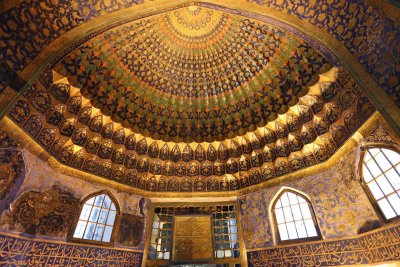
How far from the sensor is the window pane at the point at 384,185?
473 cm

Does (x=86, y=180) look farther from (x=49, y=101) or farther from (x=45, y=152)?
(x=49, y=101)

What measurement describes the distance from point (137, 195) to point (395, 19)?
8.00 m

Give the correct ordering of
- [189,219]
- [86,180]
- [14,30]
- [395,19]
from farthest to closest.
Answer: [189,219]
[86,180]
[14,30]
[395,19]

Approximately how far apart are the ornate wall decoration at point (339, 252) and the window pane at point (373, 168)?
1.15 meters

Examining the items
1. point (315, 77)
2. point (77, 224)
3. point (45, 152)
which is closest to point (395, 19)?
point (315, 77)

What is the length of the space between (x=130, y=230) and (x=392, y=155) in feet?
24.2

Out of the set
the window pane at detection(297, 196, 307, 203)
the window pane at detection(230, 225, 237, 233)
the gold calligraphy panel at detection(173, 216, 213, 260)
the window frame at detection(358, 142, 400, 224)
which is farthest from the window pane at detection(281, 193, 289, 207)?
the gold calligraphy panel at detection(173, 216, 213, 260)

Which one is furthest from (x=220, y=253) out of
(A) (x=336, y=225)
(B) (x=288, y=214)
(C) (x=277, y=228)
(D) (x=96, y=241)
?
(D) (x=96, y=241)

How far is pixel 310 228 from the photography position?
6035 mm

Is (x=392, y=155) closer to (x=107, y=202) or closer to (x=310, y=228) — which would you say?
(x=310, y=228)

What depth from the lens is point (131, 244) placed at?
266 inches

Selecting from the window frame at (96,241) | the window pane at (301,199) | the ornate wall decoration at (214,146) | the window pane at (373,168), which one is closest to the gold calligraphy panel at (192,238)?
the ornate wall decoration at (214,146)

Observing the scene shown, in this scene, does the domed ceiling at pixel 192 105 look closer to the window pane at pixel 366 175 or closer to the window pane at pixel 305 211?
the window pane at pixel 366 175

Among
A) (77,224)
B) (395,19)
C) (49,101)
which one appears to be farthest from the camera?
(77,224)
